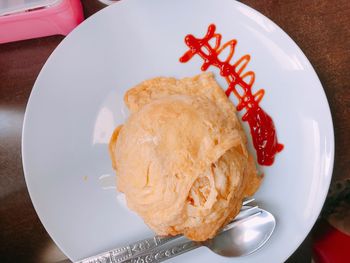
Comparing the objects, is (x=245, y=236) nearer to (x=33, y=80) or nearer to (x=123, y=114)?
(x=123, y=114)

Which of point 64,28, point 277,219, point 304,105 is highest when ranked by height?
point 304,105

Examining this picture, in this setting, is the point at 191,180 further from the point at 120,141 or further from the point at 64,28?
the point at 64,28

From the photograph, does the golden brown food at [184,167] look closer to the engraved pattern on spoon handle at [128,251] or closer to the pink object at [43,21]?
the engraved pattern on spoon handle at [128,251]

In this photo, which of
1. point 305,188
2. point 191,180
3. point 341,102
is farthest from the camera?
point 341,102

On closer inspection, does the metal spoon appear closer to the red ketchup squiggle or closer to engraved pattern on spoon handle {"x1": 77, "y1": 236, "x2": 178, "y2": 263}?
engraved pattern on spoon handle {"x1": 77, "y1": 236, "x2": 178, "y2": 263}

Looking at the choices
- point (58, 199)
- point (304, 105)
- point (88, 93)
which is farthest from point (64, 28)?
point (304, 105)

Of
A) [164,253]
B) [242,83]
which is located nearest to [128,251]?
[164,253]
